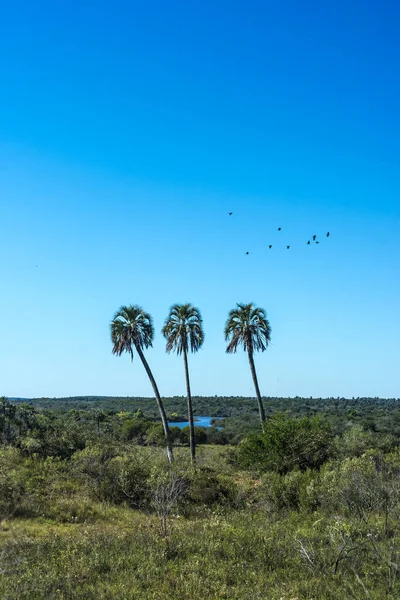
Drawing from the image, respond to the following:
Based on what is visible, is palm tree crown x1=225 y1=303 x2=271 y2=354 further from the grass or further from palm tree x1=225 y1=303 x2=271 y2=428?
the grass

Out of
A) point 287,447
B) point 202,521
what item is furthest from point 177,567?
point 287,447

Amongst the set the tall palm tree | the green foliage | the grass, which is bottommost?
the grass

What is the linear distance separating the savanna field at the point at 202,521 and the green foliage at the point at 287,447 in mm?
62

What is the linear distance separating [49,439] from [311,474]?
16.2m

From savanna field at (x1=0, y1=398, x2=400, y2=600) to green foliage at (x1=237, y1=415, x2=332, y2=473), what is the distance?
62 mm

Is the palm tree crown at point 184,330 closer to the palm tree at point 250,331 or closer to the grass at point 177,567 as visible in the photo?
the palm tree at point 250,331

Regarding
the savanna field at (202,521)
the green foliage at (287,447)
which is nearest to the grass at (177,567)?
the savanna field at (202,521)

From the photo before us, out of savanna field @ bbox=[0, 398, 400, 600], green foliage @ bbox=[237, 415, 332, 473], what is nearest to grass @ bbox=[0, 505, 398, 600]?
savanna field @ bbox=[0, 398, 400, 600]

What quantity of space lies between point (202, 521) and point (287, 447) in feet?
35.1

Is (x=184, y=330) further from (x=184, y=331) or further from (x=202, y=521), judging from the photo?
(x=202, y=521)

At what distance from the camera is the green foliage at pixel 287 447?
86.5ft

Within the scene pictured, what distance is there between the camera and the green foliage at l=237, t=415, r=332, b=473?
26.4m

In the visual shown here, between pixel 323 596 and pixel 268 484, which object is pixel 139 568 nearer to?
pixel 323 596

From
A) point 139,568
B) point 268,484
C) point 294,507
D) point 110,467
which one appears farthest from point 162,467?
point 139,568
